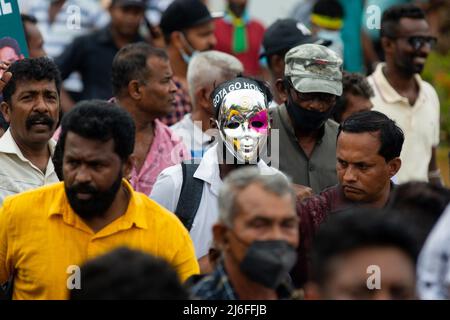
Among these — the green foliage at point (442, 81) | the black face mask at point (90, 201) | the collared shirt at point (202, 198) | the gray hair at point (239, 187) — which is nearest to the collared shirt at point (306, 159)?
the collared shirt at point (202, 198)

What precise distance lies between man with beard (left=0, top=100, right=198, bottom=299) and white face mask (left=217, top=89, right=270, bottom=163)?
111 centimetres

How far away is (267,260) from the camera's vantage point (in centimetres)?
540

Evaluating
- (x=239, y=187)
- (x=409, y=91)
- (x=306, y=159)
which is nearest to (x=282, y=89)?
(x=306, y=159)

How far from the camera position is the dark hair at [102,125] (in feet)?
20.5

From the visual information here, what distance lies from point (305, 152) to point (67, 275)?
2600 mm

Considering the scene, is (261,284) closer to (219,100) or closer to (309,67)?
(219,100)

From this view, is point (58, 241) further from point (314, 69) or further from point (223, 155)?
point (314, 69)

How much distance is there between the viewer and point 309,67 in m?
8.39

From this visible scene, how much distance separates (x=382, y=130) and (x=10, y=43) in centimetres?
239

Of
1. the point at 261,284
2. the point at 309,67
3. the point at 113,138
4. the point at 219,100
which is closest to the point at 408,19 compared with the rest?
the point at 309,67

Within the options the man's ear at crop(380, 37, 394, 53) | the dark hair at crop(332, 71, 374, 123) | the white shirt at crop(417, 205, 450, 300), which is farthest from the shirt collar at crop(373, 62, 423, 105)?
the white shirt at crop(417, 205, 450, 300)

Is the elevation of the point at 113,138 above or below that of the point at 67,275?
above

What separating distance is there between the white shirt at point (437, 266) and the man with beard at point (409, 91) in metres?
4.77

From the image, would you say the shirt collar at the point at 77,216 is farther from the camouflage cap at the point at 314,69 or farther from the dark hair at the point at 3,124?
the camouflage cap at the point at 314,69
